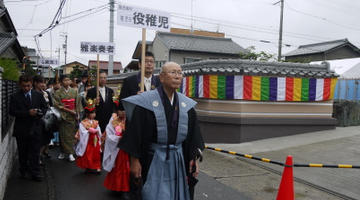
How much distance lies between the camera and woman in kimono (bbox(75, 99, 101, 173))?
604 centimetres

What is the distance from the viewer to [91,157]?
605cm

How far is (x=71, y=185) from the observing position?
5.29 m

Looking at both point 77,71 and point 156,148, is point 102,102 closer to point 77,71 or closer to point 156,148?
point 156,148

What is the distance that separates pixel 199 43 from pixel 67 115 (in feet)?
69.5

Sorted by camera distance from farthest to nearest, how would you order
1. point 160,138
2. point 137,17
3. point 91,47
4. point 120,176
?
point 91,47 < point 137,17 < point 120,176 < point 160,138

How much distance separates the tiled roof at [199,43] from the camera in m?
24.9

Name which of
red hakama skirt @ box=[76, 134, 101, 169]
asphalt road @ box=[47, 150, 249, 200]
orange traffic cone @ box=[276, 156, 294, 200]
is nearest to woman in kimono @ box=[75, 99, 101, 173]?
red hakama skirt @ box=[76, 134, 101, 169]

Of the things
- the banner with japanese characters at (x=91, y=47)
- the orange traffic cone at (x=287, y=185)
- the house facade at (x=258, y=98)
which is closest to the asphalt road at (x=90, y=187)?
the orange traffic cone at (x=287, y=185)

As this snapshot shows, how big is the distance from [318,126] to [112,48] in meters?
7.54

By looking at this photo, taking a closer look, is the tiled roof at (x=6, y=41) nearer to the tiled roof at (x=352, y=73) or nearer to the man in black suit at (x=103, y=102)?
the man in black suit at (x=103, y=102)

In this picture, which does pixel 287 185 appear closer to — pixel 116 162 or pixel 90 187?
pixel 116 162

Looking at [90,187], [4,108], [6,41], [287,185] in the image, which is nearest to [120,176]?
[90,187]

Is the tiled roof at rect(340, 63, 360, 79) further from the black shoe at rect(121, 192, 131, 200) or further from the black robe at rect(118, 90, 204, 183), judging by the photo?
the black robe at rect(118, 90, 204, 183)

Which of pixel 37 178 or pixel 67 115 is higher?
pixel 67 115
